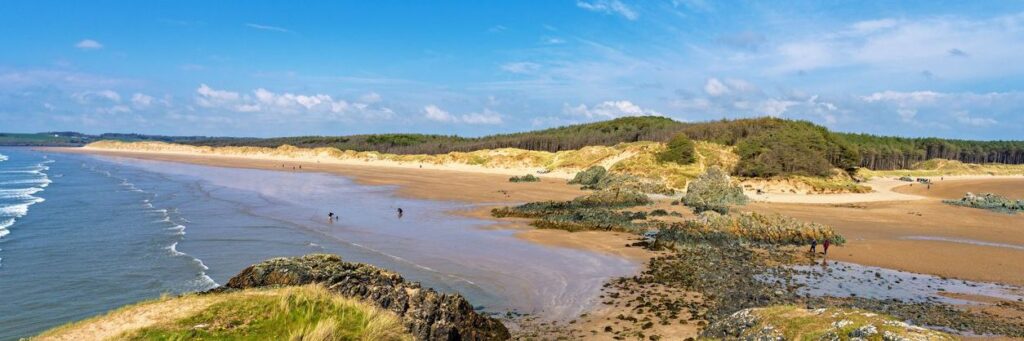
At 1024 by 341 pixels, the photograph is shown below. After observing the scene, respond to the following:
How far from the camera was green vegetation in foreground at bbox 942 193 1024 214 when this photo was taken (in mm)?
46031

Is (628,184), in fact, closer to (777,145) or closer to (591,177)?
(591,177)

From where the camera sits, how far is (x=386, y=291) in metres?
11.1

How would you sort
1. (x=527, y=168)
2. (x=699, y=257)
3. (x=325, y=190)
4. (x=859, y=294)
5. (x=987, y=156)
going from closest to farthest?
(x=859, y=294) → (x=699, y=257) → (x=325, y=190) → (x=527, y=168) → (x=987, y=156)

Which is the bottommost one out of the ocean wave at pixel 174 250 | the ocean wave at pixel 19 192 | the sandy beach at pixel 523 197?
the ocean wave at pixel 19 192

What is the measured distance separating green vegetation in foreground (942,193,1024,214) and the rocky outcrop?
51.2m

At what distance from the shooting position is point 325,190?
180 ft

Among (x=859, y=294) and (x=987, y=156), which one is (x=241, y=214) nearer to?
(x=859, y=294)

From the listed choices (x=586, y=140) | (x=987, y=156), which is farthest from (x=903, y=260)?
(x=987, y=156)

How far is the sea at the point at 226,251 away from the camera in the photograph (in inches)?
680

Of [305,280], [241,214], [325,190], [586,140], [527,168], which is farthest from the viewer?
[586,140]

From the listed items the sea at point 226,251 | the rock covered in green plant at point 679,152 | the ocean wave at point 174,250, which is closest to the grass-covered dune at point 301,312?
the sea at point 226,251

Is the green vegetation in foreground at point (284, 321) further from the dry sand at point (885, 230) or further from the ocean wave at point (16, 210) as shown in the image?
the ocean wave at point (16, 210)

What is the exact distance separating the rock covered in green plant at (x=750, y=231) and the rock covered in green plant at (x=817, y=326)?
53.3 feet

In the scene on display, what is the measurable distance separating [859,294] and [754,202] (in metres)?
27.8
